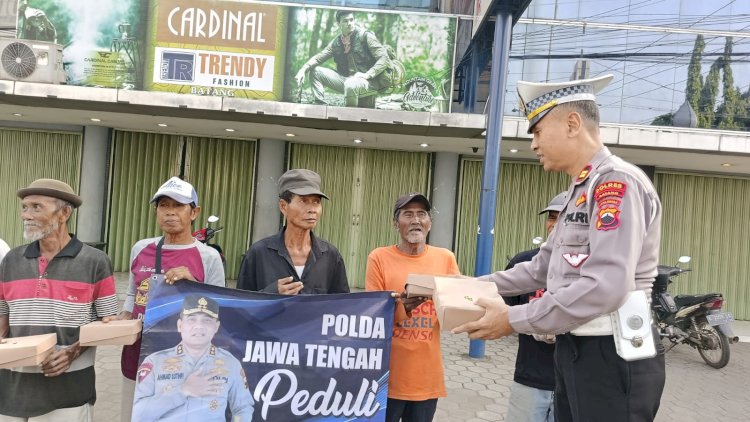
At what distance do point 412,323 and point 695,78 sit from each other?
23.6ft

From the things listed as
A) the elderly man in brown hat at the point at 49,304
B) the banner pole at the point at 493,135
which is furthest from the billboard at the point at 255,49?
the elderly man in brown hat at the point at 49,304

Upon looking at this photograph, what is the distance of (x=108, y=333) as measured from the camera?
92.4 inches

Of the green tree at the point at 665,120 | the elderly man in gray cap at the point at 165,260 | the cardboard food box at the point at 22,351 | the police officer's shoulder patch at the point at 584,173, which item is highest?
the green tree at the point at 665,120

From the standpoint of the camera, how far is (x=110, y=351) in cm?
560

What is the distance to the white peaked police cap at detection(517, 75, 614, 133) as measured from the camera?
5.91ft

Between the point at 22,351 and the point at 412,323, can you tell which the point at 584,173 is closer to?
the point at 412,323

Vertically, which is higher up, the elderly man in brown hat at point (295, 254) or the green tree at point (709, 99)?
the green tree at point (709, 99)

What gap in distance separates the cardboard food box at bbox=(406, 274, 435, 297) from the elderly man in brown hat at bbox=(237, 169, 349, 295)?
0.61 m

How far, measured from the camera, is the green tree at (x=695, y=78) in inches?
292

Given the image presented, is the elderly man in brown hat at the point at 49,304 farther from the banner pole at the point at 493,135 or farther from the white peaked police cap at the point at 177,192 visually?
the banner pole at the point at 493,135

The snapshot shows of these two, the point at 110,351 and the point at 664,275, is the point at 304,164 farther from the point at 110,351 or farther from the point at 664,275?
the point at 664,275

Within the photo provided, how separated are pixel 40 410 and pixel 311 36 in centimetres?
641

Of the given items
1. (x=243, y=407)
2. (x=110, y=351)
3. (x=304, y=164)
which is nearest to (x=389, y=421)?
(x=243, y=407)

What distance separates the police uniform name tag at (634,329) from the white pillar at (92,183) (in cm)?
1032
